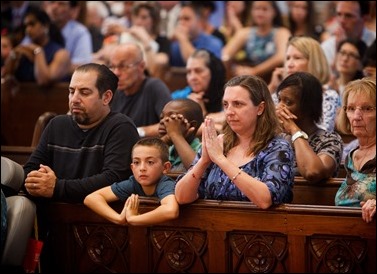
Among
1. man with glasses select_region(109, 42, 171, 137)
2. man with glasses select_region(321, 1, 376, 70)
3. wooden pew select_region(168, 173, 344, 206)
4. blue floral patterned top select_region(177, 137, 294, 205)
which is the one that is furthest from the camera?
man with glasses select_region(321, 1, 376, 70)

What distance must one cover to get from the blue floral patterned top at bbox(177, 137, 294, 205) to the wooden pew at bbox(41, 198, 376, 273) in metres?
0.10

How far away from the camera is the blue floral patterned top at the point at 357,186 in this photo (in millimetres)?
4719

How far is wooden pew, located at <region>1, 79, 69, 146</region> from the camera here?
840cm

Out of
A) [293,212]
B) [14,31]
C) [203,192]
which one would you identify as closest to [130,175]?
[203,192]

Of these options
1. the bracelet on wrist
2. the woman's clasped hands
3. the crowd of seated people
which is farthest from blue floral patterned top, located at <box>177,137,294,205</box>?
the bracelet on wrist

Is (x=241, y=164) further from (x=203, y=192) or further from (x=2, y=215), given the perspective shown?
(x=2, y=215)

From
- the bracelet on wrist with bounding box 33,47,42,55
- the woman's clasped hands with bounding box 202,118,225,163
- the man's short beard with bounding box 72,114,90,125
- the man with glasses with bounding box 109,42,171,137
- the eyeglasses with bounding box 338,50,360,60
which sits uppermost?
the bracelet on wrist with bounding box 33,47,42,55

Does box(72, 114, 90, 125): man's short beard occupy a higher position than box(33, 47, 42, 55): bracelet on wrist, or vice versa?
box(33, 47, 42, 55): bracelet on wrist

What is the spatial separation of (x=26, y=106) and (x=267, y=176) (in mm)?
4263

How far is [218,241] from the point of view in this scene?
4812 millimetres

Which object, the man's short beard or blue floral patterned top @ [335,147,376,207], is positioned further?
the man's short beard

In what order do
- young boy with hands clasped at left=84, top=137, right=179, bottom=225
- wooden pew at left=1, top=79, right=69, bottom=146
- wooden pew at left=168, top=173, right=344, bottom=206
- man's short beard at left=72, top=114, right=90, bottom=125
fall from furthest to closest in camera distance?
wooden pew at left=1, top=79, right=69, bottom=146
man's short beard at left=72, top=114, right=90, bottom=125
wooden pew at left=168, top=173, right=344, bottom=206
young boy with hands clasped at left=84, top=137, right=179, bottom=225

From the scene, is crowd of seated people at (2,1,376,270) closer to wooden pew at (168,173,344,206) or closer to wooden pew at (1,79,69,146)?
wooden pew at (168,173,344,206)

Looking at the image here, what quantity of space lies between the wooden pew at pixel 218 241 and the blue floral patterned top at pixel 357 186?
187mm
